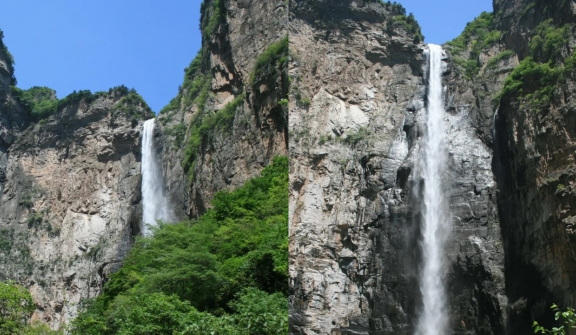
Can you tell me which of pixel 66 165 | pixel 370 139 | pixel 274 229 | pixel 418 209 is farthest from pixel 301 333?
pixel 66 165

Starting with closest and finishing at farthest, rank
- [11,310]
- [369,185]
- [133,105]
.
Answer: [11,310] < [369,185] < [133,105]

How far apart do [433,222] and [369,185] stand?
9.82ft

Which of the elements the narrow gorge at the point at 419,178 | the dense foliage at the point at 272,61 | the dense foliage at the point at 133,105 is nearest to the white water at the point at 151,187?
the dense foliage at the point at 133,105

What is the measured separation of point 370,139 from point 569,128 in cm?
849

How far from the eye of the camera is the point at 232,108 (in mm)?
37844

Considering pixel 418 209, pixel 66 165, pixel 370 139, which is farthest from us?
pixel 66 165

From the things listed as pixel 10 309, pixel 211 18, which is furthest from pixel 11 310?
pixel 211 18

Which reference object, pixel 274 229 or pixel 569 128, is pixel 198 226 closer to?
pixel 274 229

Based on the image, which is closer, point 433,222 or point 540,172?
point 540,172

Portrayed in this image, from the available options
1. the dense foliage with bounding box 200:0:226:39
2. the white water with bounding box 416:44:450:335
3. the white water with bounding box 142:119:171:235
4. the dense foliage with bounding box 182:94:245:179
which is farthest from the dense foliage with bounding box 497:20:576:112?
the white water with bounding box 142:119:171:235

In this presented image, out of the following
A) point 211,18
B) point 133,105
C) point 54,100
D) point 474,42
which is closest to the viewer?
point 474,42

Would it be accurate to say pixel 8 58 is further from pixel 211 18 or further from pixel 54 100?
pixel 211 18

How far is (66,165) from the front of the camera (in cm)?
5416

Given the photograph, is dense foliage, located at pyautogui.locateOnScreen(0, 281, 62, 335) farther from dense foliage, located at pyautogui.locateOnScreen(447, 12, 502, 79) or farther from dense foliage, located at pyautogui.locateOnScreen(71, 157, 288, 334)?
dense foliage, located at pyautogui.locateOnScreen(447, 12, 502, 79)
